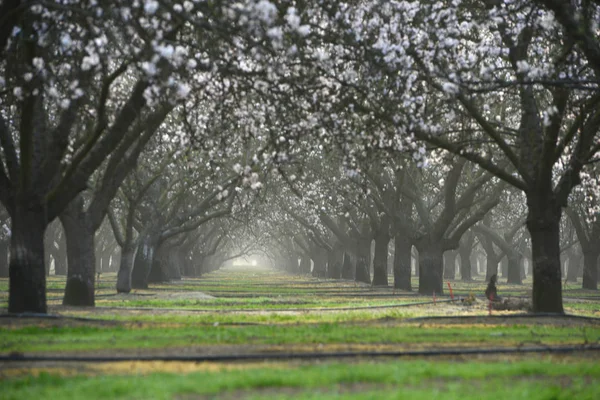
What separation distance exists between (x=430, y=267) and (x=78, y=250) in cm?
1628

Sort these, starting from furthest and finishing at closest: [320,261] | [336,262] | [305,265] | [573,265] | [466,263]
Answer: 1. [305,265]
2. [320,261]
3. [573,265]
4. [466,263]
5. [336,262]

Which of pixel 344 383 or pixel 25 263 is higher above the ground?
pixel 25 263

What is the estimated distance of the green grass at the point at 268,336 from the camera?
11.5 m

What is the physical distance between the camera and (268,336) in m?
12.7

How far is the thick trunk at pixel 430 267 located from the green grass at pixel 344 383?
24.4 metres

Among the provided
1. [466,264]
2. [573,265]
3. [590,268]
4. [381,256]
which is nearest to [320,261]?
[466,264]

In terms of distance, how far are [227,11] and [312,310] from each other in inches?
443

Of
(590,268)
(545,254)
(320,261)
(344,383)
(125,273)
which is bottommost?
(344,383)

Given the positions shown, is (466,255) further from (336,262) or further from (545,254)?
(545,254)

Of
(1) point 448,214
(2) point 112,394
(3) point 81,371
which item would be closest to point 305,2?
(3) point 81,371

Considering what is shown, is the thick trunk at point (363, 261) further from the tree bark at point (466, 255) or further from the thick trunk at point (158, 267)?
the tree bark at point (466, 255)

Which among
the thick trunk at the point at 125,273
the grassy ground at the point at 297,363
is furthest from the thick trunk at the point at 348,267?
the grassy ground at the point at 297,363

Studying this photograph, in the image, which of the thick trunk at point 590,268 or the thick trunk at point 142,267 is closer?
the thick trunk at point 142,267

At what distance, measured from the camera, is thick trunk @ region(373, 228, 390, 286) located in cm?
4203
